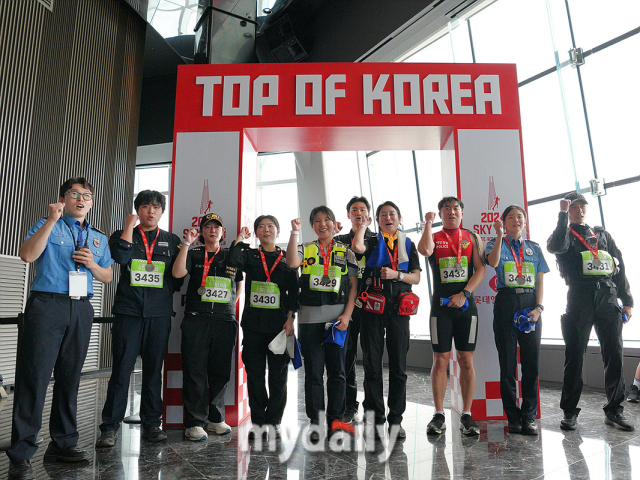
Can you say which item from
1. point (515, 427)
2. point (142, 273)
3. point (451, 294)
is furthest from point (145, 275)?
point (515, 427)

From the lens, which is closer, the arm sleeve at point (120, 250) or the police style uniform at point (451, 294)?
the arm sleeve at point (120, 250)

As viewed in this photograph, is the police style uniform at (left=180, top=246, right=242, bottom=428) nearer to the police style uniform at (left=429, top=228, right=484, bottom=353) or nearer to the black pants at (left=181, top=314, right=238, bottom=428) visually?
the black pants at (left=181, top=314, right=238, bottom=428)

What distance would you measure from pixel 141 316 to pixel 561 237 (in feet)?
9.51

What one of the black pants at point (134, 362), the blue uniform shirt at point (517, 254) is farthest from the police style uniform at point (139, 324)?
the blue uniform shirt at point (517, 254)

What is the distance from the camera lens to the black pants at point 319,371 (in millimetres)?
2891

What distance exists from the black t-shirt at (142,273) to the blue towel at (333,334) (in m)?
1.05

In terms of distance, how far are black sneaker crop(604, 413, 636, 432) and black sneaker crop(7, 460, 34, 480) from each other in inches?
142

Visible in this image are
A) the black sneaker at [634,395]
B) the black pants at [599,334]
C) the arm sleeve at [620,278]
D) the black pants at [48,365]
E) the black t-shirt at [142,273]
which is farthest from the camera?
the black sneaker at [634,395]

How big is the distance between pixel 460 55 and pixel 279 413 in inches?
229

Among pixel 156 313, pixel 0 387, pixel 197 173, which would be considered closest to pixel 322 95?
pixel 197 173

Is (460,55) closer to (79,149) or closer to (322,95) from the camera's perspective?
(322,95)

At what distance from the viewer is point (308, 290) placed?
2984mm

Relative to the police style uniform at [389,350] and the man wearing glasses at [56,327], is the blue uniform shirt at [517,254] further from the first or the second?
the man wearing glasses at [56,327]

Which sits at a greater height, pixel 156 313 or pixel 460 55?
pixel 460 55
